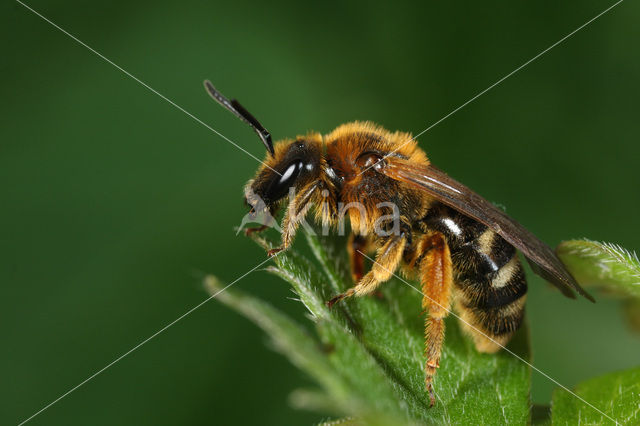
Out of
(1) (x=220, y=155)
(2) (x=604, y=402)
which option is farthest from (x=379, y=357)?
(1) (x=220, y=155)

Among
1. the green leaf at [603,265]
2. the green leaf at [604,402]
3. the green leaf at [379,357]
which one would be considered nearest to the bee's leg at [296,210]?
the green leaf at [379,357]

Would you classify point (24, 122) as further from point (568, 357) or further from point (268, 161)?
point (568, 357)

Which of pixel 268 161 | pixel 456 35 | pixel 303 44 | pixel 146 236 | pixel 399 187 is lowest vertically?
pixel 146 236

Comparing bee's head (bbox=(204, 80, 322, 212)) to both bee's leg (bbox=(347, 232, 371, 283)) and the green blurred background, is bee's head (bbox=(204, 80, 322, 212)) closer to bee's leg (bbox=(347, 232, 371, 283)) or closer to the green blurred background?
bee's leg (bbox=(347, 232, 371, 283))

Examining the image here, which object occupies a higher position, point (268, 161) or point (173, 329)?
point (268, 161)

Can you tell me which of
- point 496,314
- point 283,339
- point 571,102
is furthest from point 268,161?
point 571,102

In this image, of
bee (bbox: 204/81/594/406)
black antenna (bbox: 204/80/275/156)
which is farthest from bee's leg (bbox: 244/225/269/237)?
black antenna (bbox: 204/80/275/156)
